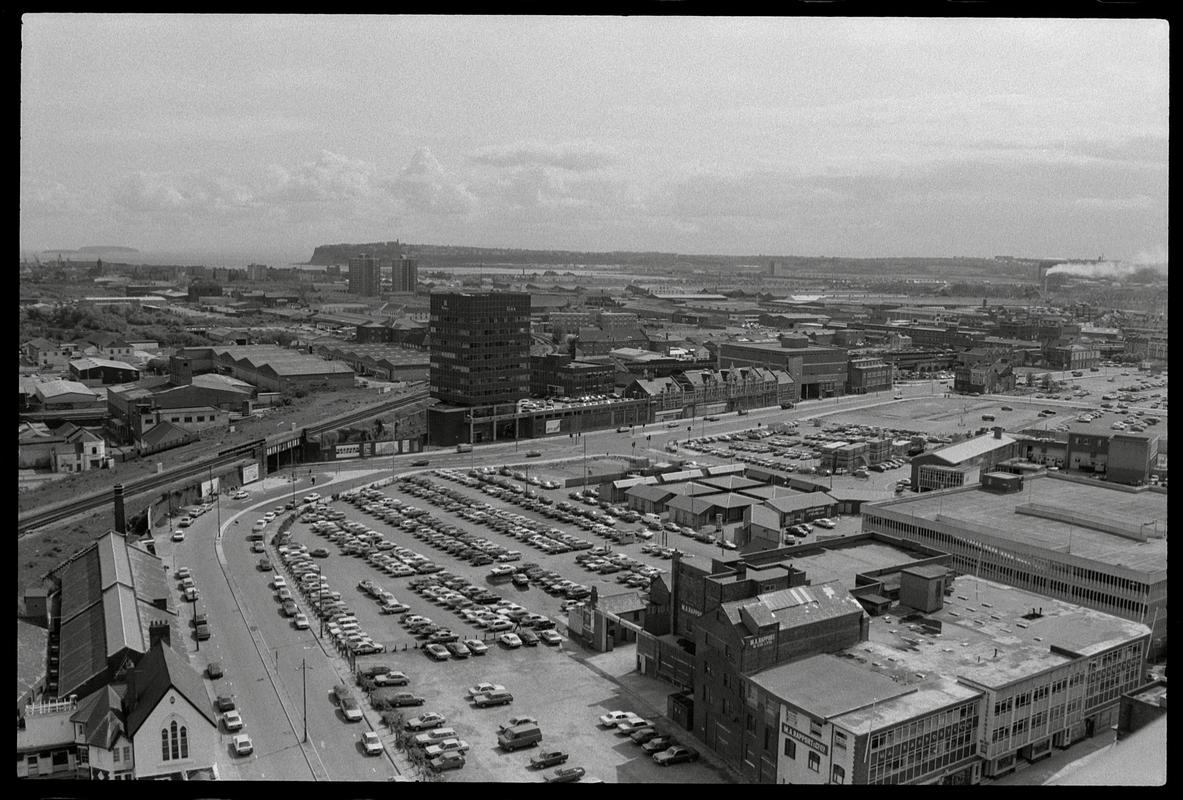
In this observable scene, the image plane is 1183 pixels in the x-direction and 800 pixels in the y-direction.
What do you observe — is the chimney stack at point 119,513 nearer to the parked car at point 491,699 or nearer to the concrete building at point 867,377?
the parked car at point 491,699

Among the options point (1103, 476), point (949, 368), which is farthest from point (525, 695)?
point (949, 368)

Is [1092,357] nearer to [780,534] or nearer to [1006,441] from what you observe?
[1006,441]

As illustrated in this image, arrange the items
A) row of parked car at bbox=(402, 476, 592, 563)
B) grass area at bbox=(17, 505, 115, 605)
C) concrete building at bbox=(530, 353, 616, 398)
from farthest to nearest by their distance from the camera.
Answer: concrete building at bbox=(530, 353, 616, 398) → row of parked car at bbox=(402, 476, 592, 563) → grass area at bbox=(17, 505, 115, 605)

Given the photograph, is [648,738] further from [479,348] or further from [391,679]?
[479,348]

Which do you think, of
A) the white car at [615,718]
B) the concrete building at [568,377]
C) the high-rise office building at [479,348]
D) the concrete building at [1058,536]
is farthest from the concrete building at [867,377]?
the white car at [615,718]

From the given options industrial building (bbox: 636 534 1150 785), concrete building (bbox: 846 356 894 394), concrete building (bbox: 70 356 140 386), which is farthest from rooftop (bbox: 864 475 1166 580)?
concrete building (bbox: 70 356 140 386)

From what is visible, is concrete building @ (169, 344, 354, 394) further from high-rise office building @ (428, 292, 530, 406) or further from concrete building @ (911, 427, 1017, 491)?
concrete building @ (911, 427, 1017, 491)

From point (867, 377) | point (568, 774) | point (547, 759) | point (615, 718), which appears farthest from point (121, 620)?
point (867, 377)
